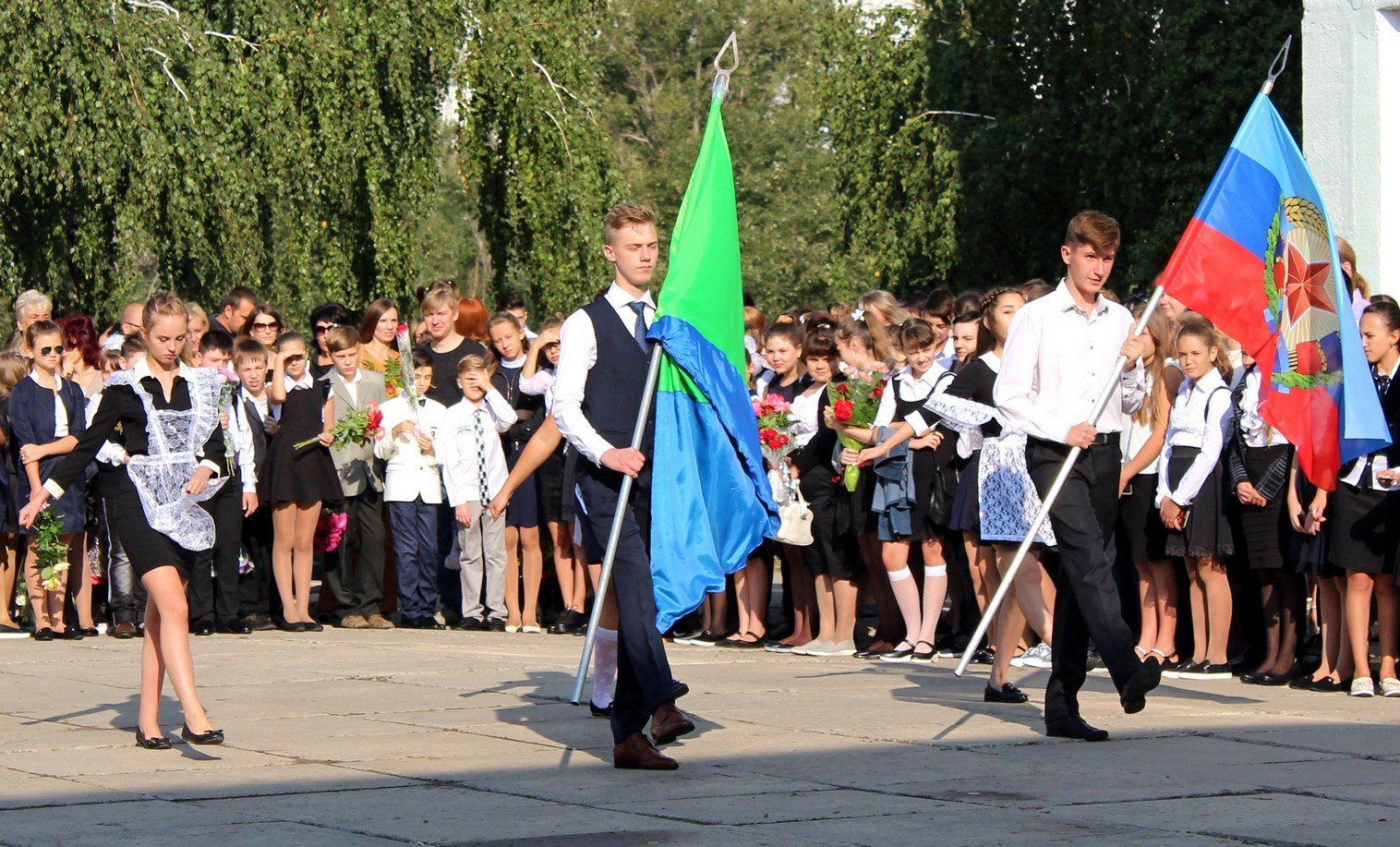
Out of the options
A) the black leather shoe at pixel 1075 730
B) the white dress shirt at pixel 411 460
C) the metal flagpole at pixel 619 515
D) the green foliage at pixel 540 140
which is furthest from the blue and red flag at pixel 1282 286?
the green foliage at pixel 540 140

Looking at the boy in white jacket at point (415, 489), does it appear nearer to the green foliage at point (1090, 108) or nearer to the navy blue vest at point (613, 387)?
the navy blue vest at point (613, 387)

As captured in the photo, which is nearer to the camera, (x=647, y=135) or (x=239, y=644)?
(x=239, y=644)

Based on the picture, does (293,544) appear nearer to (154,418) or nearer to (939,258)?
(154,418)

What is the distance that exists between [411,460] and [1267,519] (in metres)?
6.19

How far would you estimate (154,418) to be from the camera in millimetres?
8570

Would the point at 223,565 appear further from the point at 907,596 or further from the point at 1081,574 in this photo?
the point at 1081,574

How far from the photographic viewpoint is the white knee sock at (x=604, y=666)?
27.6 ft

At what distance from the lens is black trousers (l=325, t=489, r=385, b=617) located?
46.6ft

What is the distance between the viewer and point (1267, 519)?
10.5 metres

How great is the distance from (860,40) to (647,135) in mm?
32703

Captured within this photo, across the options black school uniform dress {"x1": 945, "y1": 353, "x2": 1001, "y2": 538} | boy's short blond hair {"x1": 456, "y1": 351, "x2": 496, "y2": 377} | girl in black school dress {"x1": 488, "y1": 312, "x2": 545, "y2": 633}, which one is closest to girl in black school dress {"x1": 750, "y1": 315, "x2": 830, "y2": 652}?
black school uniform dress {"x1": 945, "y1": 353, "x2": 1001, "y2": 538}

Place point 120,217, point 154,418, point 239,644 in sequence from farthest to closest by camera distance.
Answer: point 120,217 < point 239,644 < point 154,418

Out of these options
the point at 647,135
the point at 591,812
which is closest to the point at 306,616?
the point at 591,812

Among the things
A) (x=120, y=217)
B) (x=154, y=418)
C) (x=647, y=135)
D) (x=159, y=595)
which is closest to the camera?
(x=159, y=595)
